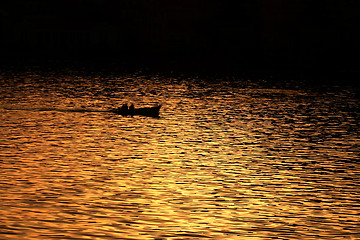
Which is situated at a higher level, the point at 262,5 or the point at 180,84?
the point at 262,5

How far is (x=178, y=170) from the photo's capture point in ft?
121

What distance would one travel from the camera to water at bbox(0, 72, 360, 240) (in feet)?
87.9

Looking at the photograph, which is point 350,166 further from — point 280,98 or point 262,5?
point 262,5

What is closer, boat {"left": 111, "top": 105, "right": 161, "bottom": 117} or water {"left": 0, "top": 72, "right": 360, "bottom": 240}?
water {"left": 0, "top": 72, "right": 360, "bottom": 240}

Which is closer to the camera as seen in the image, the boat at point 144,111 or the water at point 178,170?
the water at point 178,170

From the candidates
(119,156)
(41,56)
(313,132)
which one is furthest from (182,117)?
(41,56)

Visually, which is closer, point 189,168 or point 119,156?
point 189,168

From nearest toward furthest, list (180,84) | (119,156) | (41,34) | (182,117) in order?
(119,156), (182,117), (180,84), (41,34)

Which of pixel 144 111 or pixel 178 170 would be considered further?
pixel 144 111

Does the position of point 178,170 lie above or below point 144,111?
above

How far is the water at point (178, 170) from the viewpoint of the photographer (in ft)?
87.9

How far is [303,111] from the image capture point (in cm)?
6706

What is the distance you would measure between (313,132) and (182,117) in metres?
12.2

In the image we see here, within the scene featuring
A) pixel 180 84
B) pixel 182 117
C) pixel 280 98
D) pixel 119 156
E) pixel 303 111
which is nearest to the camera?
pixel 119 156
